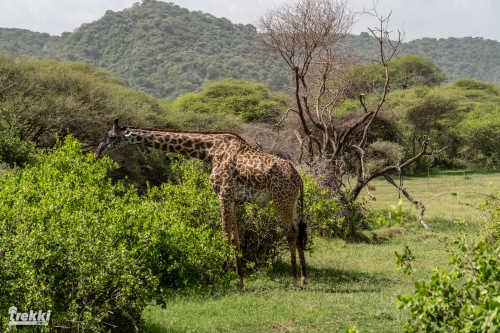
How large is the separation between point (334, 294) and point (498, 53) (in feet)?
593

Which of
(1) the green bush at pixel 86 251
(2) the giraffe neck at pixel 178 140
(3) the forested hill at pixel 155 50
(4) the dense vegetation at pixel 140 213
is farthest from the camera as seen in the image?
(3) the forested hill at pixel 155 50

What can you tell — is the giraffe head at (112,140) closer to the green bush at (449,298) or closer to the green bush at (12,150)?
the green bush at (12,150)

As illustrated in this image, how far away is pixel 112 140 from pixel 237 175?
2110 mm

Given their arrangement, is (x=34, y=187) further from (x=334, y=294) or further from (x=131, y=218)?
(x=334, y=294)

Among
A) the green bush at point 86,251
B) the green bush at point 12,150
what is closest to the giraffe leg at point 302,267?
the green bush at point 86,251

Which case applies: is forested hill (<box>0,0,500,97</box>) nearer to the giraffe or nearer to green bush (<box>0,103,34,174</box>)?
green bush (<box>0,103,34,174</box>)

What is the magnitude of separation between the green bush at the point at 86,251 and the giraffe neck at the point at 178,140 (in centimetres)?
104

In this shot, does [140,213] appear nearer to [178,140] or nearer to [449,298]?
[178,140]

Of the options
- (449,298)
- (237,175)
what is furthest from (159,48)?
(449,298)

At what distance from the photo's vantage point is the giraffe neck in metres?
9.29

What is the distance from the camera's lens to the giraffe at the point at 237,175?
890 centimetres

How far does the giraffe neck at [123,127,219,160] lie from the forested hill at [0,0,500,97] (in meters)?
62.4

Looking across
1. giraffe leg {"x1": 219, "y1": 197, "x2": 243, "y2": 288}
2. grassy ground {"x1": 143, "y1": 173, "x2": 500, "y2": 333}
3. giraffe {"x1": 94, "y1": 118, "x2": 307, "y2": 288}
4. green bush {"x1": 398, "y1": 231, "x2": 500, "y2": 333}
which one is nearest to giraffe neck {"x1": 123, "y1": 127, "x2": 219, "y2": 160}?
giraffe {"x1": 94, "y1": 118, "x2": 307, "y2": 288}

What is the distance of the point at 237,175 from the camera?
8969 mm
